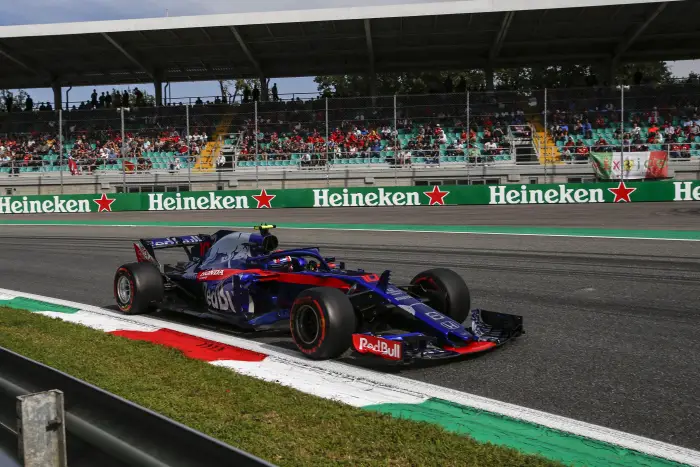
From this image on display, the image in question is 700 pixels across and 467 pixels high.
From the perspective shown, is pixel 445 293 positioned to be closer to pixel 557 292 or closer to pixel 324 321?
pixel 324 321

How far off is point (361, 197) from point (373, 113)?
5064mm

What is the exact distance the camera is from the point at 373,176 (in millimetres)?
30922

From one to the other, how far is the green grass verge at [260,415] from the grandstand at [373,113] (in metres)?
24.8

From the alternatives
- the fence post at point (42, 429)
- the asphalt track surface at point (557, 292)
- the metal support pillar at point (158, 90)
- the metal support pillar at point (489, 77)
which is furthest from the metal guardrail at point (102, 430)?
the metal support pillar at point (158, 90)

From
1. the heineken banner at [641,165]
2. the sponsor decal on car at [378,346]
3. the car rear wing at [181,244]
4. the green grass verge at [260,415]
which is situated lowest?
the green grass verge at [260,415]

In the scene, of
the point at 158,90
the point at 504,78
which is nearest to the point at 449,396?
the point at 158,90

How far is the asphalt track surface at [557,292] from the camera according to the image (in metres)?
5.29

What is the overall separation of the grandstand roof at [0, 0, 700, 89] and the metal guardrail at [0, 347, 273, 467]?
29242 mm

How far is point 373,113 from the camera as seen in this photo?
32.0 m

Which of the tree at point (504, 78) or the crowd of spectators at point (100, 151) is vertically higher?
the tree at point (504, 78)

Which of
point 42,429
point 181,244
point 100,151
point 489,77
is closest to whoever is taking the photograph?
point 42,429

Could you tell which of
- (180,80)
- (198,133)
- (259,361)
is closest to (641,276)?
(259,361)

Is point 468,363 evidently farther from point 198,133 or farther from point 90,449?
point 198,133

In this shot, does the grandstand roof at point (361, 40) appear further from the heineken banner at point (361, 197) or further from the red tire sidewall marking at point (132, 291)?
the red tire sidewall marking at point (132, 291)
